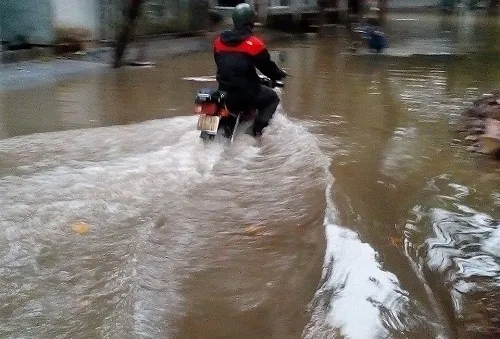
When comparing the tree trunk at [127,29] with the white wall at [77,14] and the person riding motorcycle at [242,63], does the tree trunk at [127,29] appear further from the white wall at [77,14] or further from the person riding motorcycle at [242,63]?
the person riding motorcycle at [242,63]

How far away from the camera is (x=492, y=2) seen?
40.4m

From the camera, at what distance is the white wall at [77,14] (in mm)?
17234

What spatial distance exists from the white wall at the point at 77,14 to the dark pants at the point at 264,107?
986cm

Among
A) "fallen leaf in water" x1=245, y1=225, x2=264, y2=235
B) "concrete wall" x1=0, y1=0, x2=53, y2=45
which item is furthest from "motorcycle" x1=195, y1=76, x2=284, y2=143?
"concrete wall" x1=0, y1=0, x2=53, y2=45

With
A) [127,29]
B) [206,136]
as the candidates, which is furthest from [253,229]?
[127,29]

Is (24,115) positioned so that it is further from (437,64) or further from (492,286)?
(437,64)

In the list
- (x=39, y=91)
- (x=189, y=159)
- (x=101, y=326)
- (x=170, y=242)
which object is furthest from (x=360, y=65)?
(x=101, y=326)

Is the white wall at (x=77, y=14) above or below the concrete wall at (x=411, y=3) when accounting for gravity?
above

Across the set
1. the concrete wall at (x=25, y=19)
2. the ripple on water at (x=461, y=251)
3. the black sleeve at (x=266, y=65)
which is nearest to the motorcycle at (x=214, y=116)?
the black sleeve at (x=266, y=65)

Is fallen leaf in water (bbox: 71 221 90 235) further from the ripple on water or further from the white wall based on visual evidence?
the white wall

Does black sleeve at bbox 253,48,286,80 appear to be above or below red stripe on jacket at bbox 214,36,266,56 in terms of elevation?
below

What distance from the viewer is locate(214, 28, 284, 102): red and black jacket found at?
8.31 m

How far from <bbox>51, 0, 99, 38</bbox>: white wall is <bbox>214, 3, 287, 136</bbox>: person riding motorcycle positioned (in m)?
9.86

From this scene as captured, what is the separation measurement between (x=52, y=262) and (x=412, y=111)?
23.3ft
